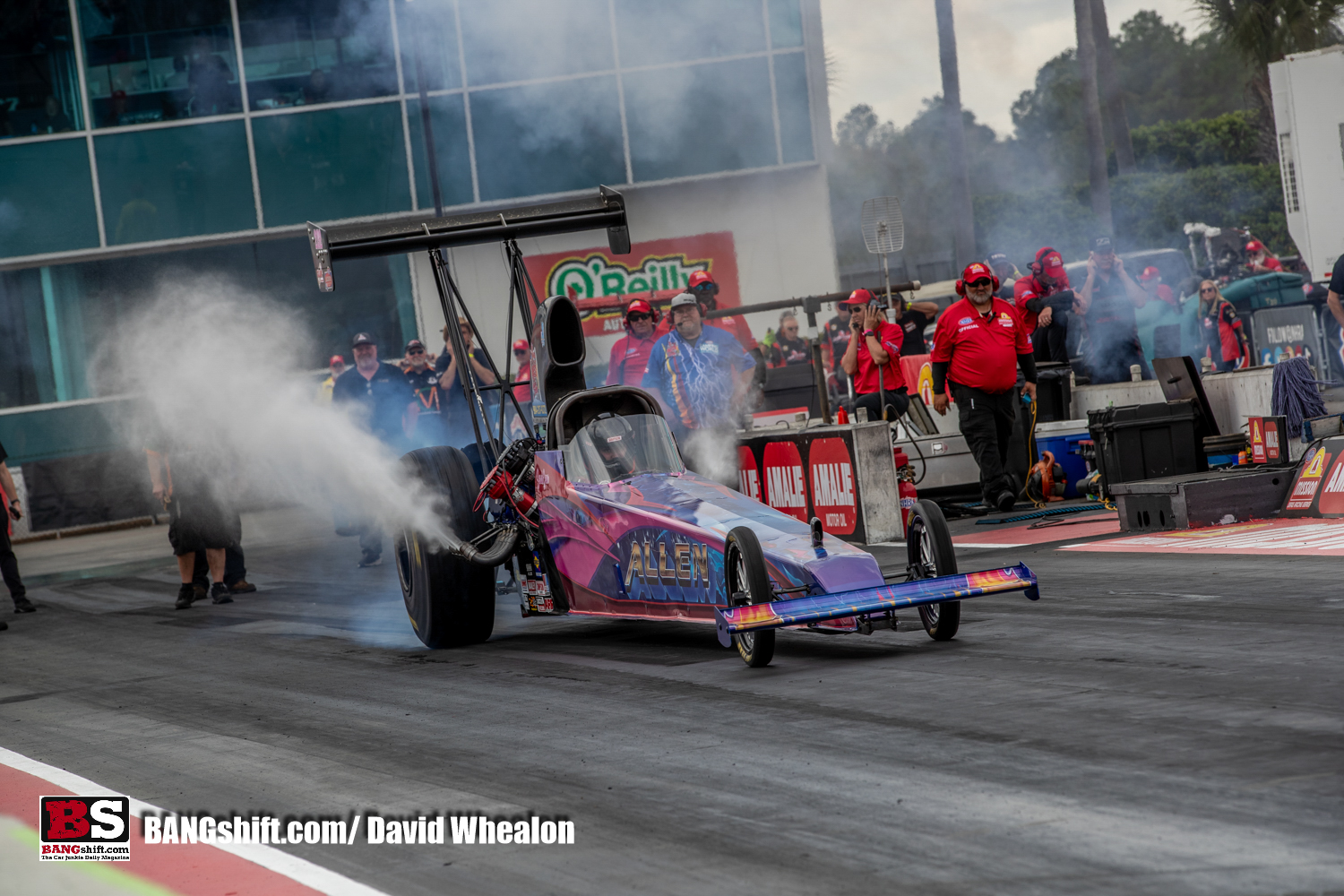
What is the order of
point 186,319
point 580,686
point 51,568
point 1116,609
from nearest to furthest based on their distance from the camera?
point 580,686 < point 1116,609 < point 51,568 < point 186,319

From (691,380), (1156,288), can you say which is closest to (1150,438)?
(691,380)

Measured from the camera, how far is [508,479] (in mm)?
8445

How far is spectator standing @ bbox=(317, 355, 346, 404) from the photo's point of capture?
16.0 metres

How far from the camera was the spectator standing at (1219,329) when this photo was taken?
16109 millimetres

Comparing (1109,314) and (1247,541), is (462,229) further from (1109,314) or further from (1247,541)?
(1109,314)

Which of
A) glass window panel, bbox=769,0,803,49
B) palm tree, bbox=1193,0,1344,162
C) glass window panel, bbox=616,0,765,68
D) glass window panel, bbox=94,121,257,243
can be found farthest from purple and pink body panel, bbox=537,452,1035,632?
palm tree, bbox=1193,0,1344,162

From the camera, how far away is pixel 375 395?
1341cm

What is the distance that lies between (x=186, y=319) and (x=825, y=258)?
34.6 ft

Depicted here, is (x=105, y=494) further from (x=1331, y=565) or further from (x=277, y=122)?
(x=1331, y=565)

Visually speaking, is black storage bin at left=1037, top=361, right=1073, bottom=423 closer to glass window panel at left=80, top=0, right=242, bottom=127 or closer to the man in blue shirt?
the man in blue shirt

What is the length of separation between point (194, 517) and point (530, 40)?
1334 cm

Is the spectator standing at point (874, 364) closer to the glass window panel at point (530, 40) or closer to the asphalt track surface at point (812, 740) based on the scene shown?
the asphalt track surface at point (812, 740)

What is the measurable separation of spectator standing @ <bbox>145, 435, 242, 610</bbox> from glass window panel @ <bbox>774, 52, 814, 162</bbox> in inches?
561

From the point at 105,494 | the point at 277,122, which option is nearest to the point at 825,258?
the point at 277,122
